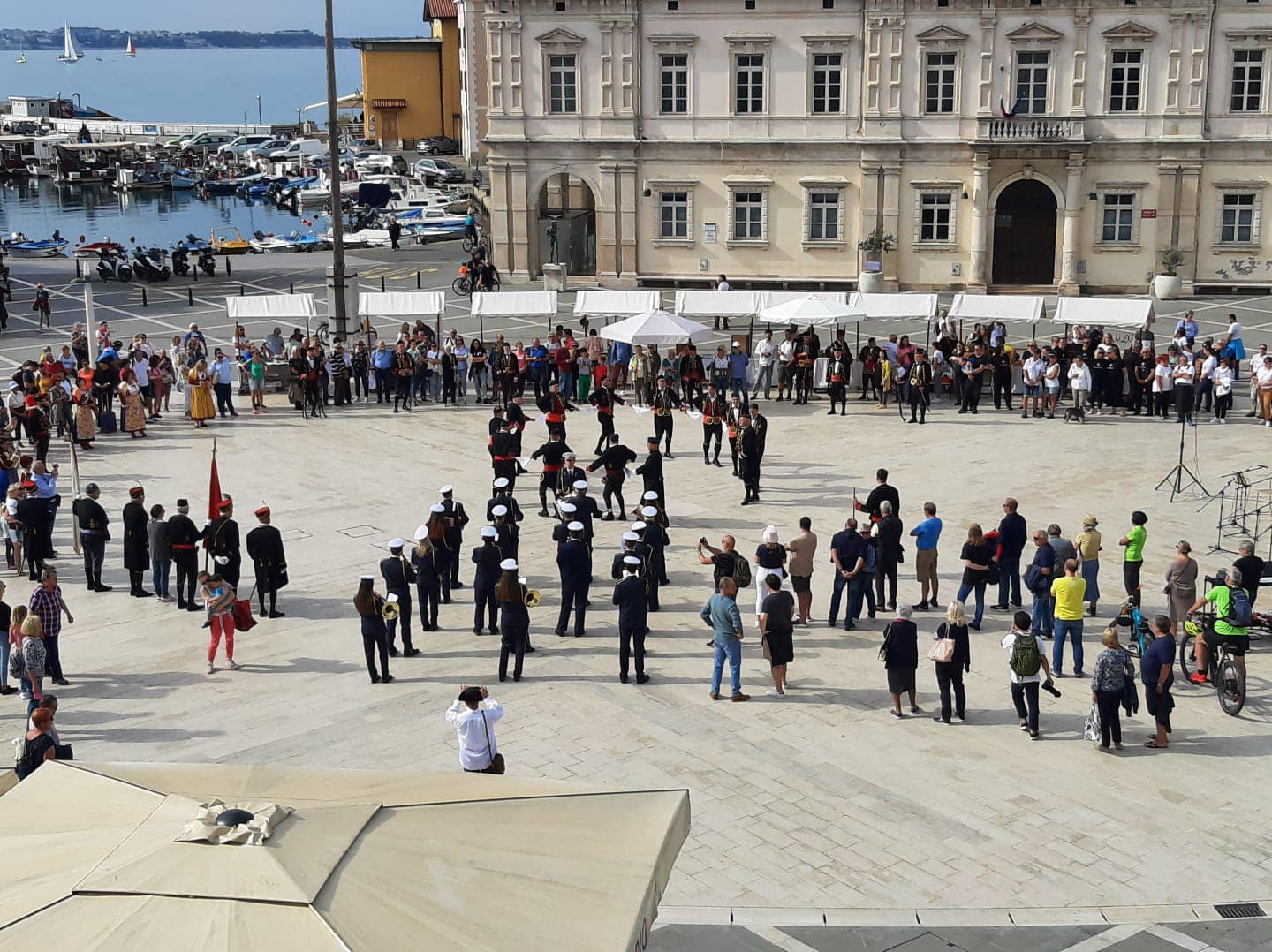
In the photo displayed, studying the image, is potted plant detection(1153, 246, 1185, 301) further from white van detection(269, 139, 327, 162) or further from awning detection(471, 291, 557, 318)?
white van detection(269, 139, 327, 162)

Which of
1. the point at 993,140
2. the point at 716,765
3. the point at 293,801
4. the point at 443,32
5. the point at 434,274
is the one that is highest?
the point at 443,32

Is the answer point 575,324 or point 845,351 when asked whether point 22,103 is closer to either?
point 575,324

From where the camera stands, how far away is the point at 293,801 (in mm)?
8391

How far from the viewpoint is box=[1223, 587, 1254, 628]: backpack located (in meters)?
16.1

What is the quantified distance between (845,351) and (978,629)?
1401 cm

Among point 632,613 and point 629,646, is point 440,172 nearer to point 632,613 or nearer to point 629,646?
point 629,646

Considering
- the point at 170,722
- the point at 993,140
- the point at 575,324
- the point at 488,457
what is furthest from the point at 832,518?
the point at 993,140

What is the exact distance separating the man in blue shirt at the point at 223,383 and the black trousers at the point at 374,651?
608 inches

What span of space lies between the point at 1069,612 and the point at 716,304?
18677mm

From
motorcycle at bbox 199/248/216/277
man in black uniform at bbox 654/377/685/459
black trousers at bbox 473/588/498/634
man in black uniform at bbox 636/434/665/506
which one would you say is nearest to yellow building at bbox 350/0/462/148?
motorcycle at bbox 199/248/216/277

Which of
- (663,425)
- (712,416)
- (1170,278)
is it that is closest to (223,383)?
(663,425)

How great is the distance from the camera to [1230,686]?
16125 mm

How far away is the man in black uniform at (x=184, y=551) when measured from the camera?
1969cm

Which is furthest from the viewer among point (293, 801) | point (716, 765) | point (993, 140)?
point (993, 140)
